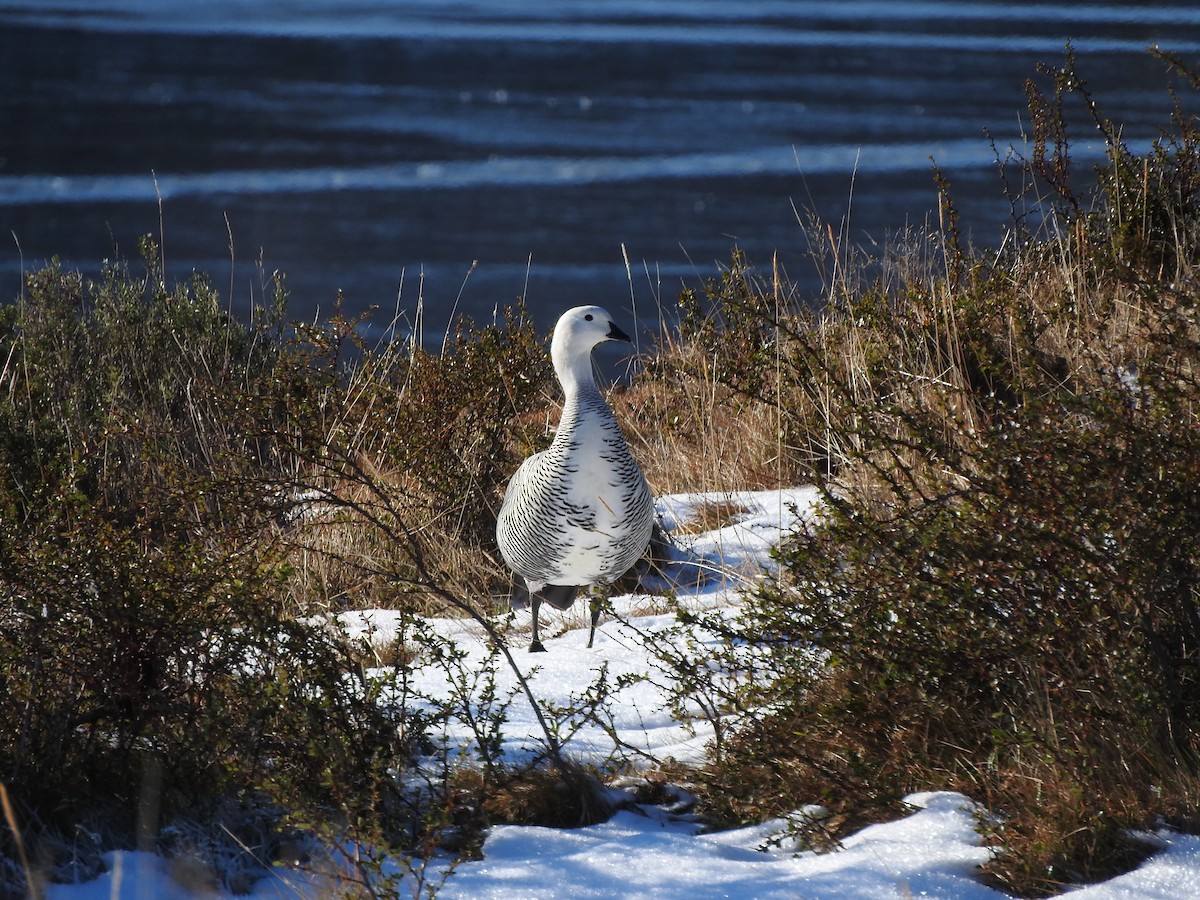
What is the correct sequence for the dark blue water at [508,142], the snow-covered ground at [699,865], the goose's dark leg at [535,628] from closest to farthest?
1. the snow-covered ground at [699,865]
2. the goose's dark leg at [535,628]
3. the dark blue water at [508,142]

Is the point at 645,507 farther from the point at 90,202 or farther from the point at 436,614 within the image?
the point at 90,202

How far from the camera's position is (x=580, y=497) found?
4.54 m

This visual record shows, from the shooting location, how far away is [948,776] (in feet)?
9.45

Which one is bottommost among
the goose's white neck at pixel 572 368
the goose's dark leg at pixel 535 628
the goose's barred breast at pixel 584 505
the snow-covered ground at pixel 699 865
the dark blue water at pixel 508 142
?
the snow-covered ground at pixel 699 865

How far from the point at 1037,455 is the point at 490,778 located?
141 cm

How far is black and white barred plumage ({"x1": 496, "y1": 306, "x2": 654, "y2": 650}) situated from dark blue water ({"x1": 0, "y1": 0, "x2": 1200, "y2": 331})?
1745mm

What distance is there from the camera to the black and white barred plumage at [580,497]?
4566mm

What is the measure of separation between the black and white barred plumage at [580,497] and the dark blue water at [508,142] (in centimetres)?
174

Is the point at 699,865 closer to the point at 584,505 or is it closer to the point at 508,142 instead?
the point at 584,505

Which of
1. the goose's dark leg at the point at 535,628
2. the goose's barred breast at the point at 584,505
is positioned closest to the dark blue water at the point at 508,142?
the goose's barred breast at the point at 584,505

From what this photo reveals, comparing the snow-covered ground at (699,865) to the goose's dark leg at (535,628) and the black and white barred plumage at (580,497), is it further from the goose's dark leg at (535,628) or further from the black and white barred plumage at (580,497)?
the black and white barred plumage at (580,497)

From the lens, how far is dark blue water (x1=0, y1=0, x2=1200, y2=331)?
→ 50.1ft

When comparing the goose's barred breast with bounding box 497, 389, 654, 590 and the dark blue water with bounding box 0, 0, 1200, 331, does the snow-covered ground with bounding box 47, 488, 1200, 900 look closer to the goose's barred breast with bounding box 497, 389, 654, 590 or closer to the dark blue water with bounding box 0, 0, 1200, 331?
the goose's barred breast with bounding box 497, 389, 654, 590

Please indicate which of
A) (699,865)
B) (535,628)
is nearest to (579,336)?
(535,628)
